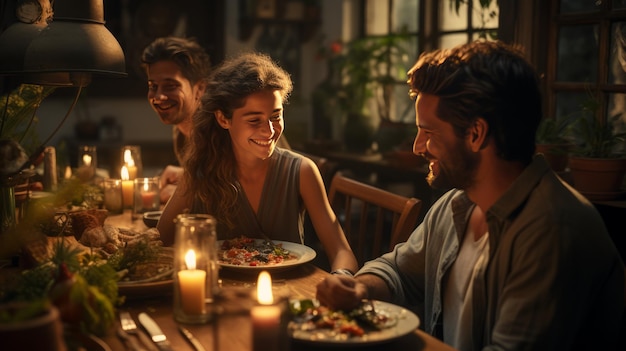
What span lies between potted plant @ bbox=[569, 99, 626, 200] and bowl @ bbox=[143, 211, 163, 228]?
4.93 ft

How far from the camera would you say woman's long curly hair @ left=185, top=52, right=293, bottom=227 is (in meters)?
2.33

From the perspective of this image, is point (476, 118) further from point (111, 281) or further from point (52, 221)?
point (52, 221)

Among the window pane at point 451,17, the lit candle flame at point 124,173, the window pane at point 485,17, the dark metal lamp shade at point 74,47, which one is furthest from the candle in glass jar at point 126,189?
the window pane at point 451,17

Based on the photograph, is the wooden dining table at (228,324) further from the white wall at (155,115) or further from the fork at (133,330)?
the white wall at (155,115)

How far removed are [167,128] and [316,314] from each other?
467 centimetres

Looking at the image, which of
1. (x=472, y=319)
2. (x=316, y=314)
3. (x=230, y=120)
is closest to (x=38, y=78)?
(x=230, y=120)

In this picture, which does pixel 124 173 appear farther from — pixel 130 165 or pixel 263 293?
pixel 263 293

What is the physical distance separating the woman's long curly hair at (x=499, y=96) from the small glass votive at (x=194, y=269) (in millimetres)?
578

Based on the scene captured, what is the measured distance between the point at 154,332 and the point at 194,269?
15 cm

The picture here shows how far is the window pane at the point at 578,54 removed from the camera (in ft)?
10.3

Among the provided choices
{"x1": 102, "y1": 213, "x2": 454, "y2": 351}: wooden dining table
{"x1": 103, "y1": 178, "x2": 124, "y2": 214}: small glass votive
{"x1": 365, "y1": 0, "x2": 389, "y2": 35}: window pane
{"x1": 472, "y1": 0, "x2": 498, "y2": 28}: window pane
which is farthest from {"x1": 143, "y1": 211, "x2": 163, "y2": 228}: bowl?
{"x1": 365, "y1": 0, "x2": 389, "y2": 35}: window pane

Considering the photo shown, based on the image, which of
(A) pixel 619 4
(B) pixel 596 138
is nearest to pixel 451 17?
(A) pixel 619 4

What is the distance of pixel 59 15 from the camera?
2191 millimetres

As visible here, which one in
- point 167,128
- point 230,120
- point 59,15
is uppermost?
point 59,15
